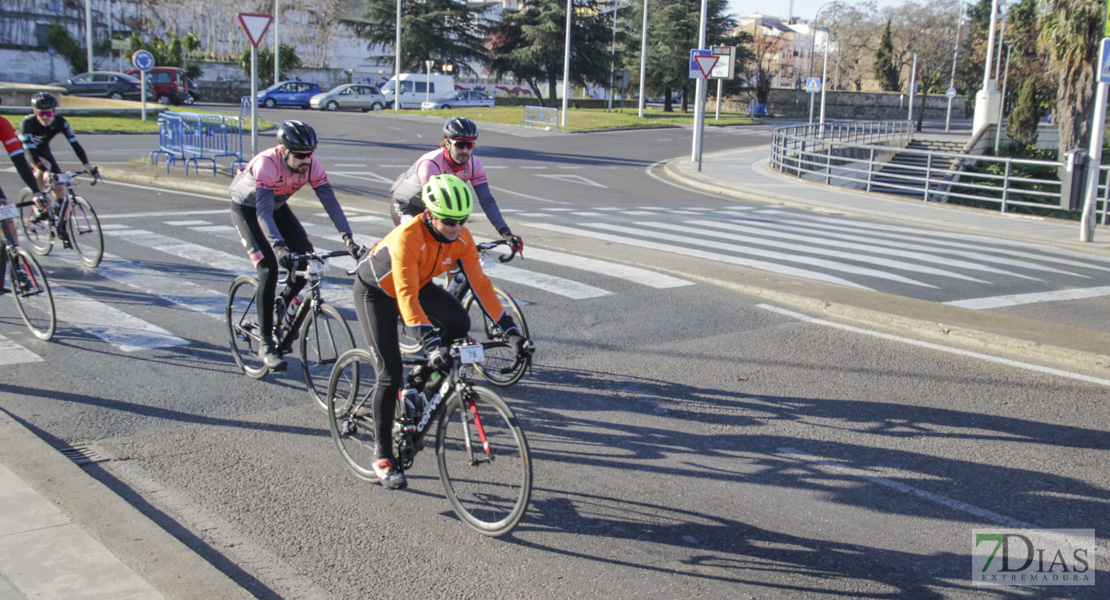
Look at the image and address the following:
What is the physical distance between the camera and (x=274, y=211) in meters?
6.63

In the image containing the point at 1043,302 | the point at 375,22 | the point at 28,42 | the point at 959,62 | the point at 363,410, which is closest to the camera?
the point at 363,410

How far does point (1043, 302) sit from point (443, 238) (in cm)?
839

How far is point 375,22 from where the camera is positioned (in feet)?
237

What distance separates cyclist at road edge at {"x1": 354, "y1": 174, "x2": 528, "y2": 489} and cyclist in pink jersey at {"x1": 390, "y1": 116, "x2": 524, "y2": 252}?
168cm

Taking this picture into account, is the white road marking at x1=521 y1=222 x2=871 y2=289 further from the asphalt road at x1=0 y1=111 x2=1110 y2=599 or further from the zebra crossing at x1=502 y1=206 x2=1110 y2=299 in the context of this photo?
the asphalt road at x1=0 y1=111 x2=1110 y2=599

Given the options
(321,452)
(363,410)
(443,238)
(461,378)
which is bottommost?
(321,452)

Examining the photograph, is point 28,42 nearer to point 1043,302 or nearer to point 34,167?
point 34,167

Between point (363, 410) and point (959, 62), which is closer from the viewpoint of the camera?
point (363, 410)

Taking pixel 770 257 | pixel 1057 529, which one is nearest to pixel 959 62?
pixel 770 257

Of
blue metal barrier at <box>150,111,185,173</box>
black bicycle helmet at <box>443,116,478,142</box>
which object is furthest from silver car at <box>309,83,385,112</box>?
black bicycle helmet at <box>443,116,478,142</box>

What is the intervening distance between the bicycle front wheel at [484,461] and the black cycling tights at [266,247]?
7.74 ft

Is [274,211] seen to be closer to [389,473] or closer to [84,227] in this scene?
[389,473]

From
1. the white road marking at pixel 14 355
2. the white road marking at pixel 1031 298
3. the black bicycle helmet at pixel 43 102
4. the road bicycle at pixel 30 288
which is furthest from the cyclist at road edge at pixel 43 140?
the white road marking at pixel 1031 298

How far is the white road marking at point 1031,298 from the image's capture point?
32.3ft
